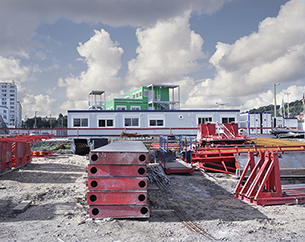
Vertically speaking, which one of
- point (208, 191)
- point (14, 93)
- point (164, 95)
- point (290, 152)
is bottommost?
point (208, 191)

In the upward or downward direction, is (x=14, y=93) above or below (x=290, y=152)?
above

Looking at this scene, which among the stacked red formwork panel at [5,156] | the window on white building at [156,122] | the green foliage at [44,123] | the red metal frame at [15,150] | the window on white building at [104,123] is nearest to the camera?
the stacked red formwork panel at [5,156]

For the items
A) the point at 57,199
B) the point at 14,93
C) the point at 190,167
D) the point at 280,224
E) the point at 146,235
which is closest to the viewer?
the point at 146,235

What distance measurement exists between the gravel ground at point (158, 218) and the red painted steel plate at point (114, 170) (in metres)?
0.91

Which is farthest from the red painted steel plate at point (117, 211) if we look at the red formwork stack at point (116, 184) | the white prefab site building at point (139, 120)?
the white prefab site building at point (139, 120)

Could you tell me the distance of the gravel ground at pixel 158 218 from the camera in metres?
4.59

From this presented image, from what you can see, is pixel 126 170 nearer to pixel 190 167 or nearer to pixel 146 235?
pixel 146 235

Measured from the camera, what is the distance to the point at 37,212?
588cm

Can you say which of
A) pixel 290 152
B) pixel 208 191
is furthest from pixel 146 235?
pixel 290 152

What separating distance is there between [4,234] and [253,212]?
5179 millimetres

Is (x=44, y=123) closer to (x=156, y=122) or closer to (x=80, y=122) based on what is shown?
(x=80, y=122)

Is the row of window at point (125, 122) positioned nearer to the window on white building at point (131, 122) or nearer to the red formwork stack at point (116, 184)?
the window on white building at point (131, 122)

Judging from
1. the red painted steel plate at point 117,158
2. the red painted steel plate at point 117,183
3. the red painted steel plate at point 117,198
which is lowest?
the red painted steel plate at point 117,198

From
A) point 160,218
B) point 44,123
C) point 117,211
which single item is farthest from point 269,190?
point 44,123
